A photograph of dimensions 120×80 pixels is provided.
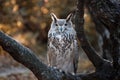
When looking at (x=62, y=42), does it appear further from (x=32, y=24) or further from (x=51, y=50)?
(x=32, y=24)

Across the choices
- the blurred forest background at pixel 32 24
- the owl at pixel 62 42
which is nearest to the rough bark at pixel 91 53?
the owl at pixel 62 42

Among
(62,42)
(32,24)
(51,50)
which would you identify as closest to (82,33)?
(62,42)

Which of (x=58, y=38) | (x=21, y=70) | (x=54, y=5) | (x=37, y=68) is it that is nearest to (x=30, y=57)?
(x=37, y=68)

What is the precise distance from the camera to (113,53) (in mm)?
7383

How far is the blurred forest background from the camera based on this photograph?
13125 millimetres

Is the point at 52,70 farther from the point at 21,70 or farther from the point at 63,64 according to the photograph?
the point at 21,70

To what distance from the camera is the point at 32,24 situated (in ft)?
51.8

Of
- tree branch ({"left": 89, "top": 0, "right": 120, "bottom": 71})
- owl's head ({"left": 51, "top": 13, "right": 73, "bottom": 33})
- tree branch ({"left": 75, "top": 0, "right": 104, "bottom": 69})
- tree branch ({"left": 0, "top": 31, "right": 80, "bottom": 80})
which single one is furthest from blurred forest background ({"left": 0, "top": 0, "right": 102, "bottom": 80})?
tree branch ({"left": 0, "top": 31, "right": 80, "bottom": 80})

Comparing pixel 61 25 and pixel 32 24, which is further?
pixel 32 24

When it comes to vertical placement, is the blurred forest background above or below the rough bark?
above

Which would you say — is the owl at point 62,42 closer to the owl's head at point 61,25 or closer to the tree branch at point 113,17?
the owl's head at point 61,25

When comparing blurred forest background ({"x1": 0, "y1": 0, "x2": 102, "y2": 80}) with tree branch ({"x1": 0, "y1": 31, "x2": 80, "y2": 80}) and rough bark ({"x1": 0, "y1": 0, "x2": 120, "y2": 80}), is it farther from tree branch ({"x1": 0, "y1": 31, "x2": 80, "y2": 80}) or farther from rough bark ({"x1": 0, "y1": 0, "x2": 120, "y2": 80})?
tree branch ({"x1": 0, "y1": 31, "x2": 80, "y2": 80})

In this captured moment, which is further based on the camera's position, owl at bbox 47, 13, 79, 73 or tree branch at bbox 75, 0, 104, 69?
owl at bbox 47, 13, 79, 73

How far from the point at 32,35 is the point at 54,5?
185 cm
